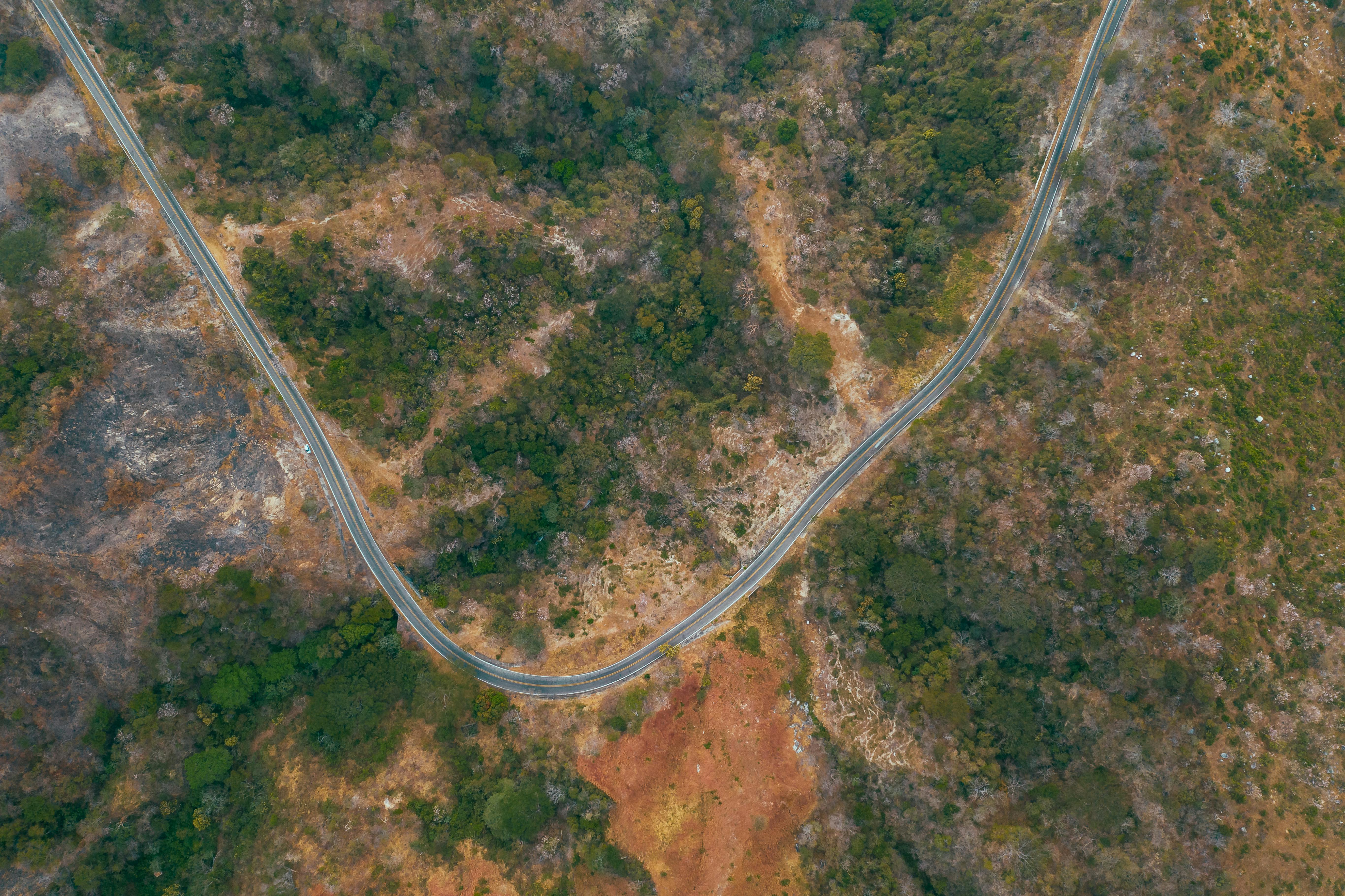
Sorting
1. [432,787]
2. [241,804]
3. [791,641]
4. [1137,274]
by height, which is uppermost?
[1137,274]

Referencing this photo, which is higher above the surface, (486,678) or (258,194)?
(258,194)

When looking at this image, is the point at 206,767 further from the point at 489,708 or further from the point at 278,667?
the point at 489,708

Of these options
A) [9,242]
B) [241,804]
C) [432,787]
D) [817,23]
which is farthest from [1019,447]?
[9,242]

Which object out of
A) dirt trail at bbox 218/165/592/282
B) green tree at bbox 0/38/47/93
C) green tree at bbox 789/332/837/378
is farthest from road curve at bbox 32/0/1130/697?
dirt trail at bbox 218/165/592/282

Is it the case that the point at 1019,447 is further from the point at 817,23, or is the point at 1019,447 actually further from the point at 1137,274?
the point at 817,23

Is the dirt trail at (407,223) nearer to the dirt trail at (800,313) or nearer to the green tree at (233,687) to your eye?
the dirt trail at (800,313)

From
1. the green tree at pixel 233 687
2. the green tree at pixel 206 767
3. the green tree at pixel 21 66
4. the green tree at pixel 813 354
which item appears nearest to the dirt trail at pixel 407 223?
the green tree at pixel 21 66
